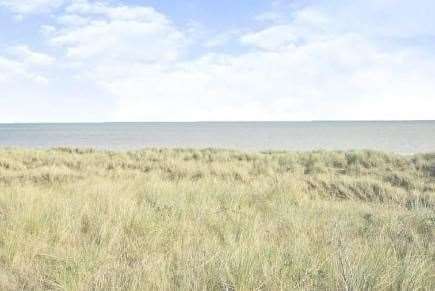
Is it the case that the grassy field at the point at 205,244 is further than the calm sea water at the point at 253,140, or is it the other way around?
the calm sea water at the point at 253,140

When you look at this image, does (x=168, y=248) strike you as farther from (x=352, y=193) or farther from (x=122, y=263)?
(x=352, y=193)

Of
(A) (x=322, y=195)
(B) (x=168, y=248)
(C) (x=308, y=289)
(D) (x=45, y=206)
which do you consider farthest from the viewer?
(A) (x=322, y=195)

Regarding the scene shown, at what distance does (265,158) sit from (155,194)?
1608cm

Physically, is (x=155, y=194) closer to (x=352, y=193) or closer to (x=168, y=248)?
(x=168, y=248)

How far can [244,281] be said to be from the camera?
3502mm

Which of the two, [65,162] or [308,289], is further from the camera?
[65,162]

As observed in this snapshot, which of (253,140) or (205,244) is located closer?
(205,244)

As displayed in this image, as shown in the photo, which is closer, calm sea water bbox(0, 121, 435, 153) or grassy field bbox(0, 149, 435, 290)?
grassy field bbox(0, 149, 435, 290)

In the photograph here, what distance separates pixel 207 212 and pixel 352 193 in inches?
262

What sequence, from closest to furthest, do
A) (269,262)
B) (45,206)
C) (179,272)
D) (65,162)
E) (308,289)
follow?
(308,289), (179,272), (269,262), (45,206), (65,162)

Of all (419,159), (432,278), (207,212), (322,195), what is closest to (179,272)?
(432,278)

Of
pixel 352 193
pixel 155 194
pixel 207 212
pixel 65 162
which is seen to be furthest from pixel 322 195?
pixel 65 162

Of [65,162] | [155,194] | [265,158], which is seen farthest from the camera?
[265,158]

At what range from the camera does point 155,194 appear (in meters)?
8.23
